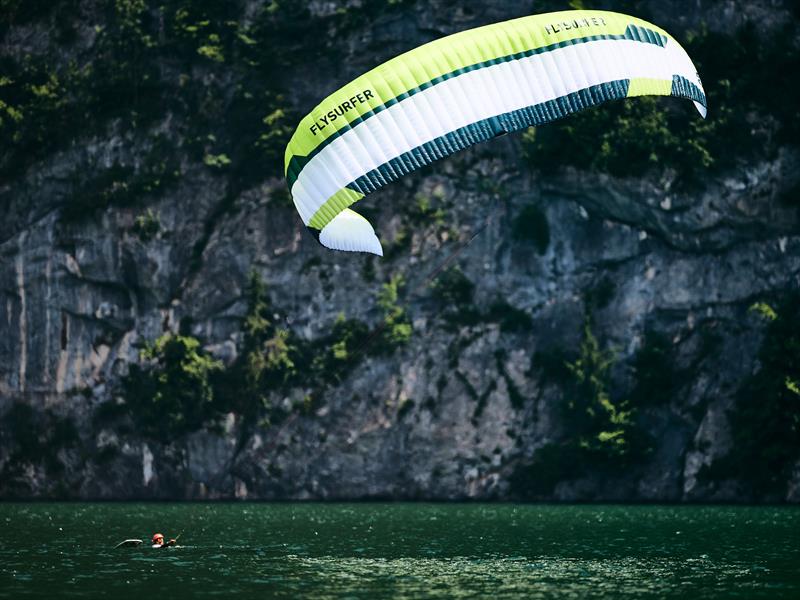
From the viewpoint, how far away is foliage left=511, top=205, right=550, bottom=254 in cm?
5600

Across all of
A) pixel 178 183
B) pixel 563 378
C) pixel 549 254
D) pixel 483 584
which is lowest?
pixel 483 584

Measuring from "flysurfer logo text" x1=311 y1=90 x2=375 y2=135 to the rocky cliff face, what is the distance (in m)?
31.3

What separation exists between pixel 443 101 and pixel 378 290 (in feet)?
105

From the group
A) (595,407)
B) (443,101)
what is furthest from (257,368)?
(443,101)

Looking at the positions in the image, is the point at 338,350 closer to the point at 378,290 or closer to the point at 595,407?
the point at 378,290

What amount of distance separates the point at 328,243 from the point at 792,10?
119ft

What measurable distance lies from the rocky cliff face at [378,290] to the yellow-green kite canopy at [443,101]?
97.1ft

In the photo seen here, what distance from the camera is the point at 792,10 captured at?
55.3 meters

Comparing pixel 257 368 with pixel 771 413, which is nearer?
pixel 771 413

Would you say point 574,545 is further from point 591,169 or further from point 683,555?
point 591,169

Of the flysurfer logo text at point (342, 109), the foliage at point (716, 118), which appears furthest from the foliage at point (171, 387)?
the flysurfer logo text at point (342, 109)

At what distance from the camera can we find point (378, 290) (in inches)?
2226

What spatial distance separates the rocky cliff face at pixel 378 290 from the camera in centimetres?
5428

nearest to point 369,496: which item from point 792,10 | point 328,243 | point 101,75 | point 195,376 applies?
point 195,376
